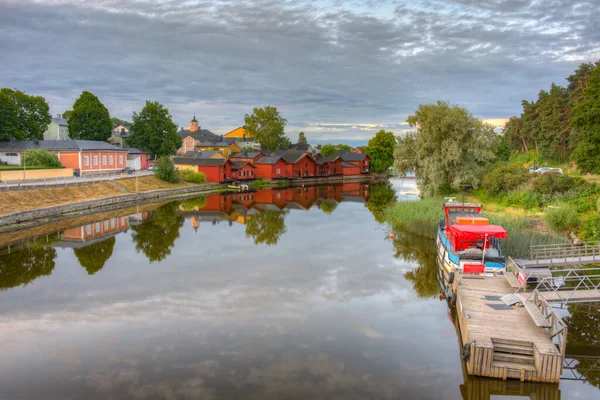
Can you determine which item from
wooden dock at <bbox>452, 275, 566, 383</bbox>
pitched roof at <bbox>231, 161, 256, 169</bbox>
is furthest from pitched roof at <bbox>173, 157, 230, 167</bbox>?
wooden dock at <bbox>452, 275, 566, 383</bbox>

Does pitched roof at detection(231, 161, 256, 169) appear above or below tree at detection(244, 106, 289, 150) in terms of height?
below

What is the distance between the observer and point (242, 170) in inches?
2601

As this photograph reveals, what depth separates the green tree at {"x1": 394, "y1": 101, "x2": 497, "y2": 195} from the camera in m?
37.9

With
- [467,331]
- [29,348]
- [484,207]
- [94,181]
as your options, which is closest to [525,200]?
[484,207]

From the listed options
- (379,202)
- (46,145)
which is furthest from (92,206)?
(379,202)

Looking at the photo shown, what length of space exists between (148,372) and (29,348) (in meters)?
4.02

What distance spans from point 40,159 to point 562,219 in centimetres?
4468

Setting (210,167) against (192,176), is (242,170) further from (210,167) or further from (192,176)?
(192,176)

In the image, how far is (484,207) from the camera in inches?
1287

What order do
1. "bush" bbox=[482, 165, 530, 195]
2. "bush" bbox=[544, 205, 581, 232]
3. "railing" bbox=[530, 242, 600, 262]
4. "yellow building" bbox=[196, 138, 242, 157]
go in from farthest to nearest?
"yellow building" bbox=[196, 138, 242, 157], "bush" bbox=[482, 165, 530, 195], "bush" bbox=[544, 205, 581, 232], "railing" bbox=[530, 242, 600, 262]

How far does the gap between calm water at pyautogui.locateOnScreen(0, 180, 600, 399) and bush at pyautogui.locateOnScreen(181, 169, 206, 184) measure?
97.9 feet

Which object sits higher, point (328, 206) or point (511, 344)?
point (328, 206)

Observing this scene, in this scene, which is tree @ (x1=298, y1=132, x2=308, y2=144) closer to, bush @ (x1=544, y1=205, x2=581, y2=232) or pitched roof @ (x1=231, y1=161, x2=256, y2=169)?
pitched roof @ (x1=231, y1=161, x2=256, y2=169)

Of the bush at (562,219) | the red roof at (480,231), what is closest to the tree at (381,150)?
the bush at (562,219)
